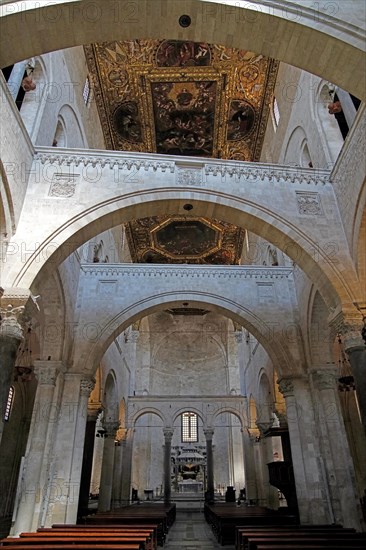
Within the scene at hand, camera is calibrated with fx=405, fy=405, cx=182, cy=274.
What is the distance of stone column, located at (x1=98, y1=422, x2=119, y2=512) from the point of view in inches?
619

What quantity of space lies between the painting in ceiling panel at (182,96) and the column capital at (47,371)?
32.4ft

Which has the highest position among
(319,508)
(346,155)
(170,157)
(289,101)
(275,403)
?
(289,101)

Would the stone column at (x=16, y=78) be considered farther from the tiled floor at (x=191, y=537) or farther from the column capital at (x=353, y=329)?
the tiled floor at (x=191, y=537)

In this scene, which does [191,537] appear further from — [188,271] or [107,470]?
[188,271]

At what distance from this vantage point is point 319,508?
10.3m

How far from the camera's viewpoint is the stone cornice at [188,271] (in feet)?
44.7

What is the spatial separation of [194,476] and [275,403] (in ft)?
43.4

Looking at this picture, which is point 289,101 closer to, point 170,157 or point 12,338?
point 170,157

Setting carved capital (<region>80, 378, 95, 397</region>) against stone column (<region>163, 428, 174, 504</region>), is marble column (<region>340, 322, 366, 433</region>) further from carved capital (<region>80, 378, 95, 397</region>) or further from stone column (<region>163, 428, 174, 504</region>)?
stone column (<region>163, 428, 174, 504</region>)

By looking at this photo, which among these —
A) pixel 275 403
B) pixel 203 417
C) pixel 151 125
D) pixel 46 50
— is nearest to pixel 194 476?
pixel 203 417

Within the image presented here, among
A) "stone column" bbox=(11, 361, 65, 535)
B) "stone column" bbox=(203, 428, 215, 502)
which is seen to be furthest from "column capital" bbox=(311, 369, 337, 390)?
"stone column" bbox=(203, 428, 215, 502)

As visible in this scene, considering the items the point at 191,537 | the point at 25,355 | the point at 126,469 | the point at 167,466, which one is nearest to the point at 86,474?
the point at 191,537

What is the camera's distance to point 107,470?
54.1 feet

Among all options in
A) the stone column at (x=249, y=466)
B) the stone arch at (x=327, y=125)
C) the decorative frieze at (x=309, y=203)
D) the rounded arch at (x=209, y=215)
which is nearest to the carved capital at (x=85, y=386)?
the rounded arch at (x=209, y=215)
